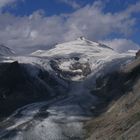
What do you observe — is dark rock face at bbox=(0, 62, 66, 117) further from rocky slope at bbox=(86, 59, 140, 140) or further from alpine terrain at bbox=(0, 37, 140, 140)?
rocky slope at bbox=(86, 59, 140, 140)

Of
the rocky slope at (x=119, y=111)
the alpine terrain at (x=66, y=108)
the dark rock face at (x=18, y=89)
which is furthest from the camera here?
the dark rock face at (x=18, y=89)

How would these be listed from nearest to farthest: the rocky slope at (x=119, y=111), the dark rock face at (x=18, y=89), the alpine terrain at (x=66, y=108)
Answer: the rocky slope at (x=119, y=111)
the alpine terrain at (x=66, y=108)
the dark rock face at (x=18, y=89)

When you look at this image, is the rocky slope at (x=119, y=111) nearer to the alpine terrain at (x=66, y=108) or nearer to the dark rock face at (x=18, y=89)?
the alpine terrain at (x=66, y=108)

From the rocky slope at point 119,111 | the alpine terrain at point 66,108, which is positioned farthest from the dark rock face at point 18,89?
the rocky slope at point 119,111

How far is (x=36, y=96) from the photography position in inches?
6845

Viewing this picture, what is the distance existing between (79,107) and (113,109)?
27.6 metres

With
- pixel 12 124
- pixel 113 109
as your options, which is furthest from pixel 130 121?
pixel 12 124

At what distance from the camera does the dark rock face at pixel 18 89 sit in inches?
6264

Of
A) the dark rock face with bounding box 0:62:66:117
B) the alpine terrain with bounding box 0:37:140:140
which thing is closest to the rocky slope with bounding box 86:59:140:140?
the alpine terrain with bounding box 0:37:140:140

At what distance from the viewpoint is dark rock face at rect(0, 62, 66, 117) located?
159 m

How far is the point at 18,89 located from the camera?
171m

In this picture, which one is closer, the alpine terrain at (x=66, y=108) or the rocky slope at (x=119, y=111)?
the rocky slope at (x=119, y=111)

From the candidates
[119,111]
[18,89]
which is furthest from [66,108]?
[119,111]

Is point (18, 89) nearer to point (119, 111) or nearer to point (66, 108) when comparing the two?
point (66, 108)
